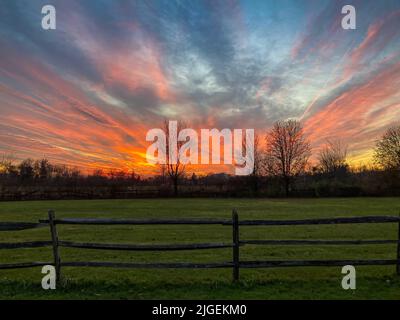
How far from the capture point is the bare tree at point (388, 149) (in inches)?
2762

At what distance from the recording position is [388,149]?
72.4 m

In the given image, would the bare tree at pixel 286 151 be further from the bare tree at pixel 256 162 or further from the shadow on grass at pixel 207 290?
the shadow on grass at pixel 207 290

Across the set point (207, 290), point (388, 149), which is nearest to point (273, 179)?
point (388, 149)

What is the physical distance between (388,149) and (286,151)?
895 inches

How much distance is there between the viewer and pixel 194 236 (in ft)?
53.2

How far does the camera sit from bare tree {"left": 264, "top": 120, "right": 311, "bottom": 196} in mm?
→ 78375

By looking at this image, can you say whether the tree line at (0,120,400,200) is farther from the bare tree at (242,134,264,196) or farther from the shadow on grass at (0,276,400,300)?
the shadow on grass at (0,276,400,300)

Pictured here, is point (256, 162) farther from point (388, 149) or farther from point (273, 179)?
point (388, 149)

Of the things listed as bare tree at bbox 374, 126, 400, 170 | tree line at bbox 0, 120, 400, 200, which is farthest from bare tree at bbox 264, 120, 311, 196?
bare tree at bbox 374, 126, 400, 170
